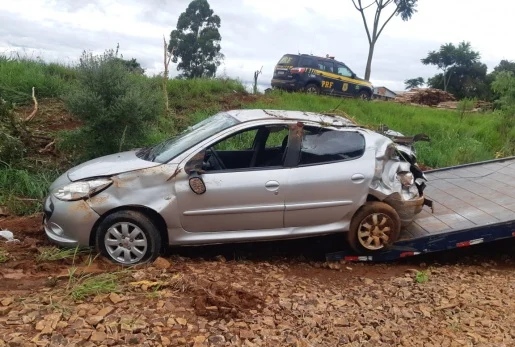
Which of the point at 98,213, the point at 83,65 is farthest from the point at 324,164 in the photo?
the point at 83,65

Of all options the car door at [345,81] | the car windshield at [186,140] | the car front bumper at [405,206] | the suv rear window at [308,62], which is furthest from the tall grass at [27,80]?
the car door at [345,81]

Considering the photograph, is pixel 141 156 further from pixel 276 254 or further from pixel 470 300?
pixel 470 300

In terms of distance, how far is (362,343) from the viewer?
3.62 m

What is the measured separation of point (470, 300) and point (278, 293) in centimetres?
164

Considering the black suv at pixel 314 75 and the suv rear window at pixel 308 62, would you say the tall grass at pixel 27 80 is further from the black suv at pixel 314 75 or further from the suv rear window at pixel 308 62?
the suv rear window at pixel 308 62

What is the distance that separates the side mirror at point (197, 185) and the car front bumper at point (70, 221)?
0.91 metres

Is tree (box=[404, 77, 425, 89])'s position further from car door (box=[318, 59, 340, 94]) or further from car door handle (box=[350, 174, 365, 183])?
car door handle (box=[350, 174, 365, 183])

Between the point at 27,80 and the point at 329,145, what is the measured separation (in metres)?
7.49

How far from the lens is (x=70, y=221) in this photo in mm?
4828

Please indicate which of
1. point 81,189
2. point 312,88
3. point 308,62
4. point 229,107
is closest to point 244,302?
point 81,189

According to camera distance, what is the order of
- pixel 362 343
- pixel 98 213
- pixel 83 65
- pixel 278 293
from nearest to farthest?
1. pixel 362 343
2. pixel 278 293
3. pixel 98 213
4. pixel 83 65

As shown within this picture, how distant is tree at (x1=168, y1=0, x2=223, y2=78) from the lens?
29984 mm

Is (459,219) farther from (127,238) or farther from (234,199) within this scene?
(127,238)

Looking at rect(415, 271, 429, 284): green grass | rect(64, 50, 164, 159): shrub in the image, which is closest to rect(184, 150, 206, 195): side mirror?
rect(415, 271, 429, 284): green grass
